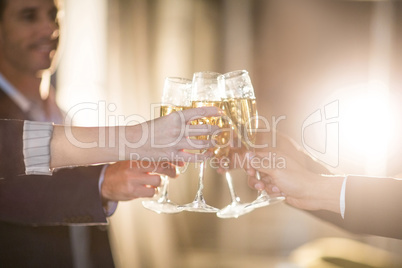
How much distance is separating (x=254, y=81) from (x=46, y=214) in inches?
155

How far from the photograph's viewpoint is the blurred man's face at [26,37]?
259cm

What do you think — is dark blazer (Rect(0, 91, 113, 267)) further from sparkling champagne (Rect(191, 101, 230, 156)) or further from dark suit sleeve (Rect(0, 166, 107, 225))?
sparkling champagne (Rect(191, 101, 230, 156))

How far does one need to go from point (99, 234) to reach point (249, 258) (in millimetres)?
3379

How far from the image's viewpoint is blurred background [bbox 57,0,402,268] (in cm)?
510

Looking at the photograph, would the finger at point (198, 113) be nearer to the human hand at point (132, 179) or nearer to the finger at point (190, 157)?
the finger at point (190, 157)

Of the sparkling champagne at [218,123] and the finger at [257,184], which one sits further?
the finger at [257,184]

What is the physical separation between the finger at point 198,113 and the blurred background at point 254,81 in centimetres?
348

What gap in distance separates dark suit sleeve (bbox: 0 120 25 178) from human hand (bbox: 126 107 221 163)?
38 centimetres

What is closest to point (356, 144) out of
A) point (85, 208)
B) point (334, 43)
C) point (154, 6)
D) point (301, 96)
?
point (301, 96)

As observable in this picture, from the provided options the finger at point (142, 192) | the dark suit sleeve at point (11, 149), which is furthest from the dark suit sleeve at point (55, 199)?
the dark suit sleeve at point (11, 149)

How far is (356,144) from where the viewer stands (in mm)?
5387

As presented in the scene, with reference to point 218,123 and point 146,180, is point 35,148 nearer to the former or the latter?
point 146,180

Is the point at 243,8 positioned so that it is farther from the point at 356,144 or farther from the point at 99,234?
the point at 99,234

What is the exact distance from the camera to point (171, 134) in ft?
5.49
